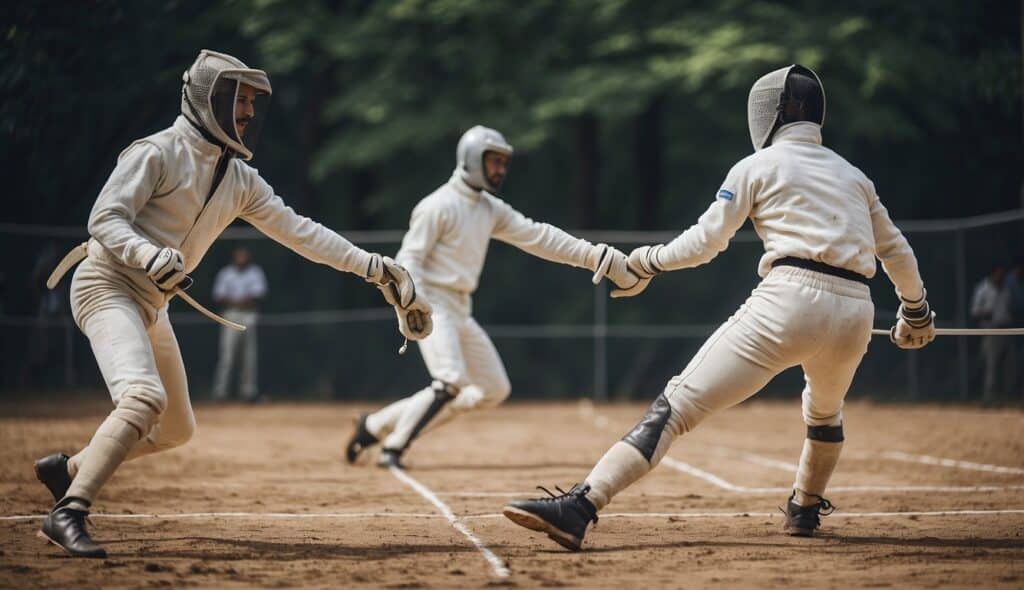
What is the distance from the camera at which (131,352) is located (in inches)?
263

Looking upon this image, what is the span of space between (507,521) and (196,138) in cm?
283

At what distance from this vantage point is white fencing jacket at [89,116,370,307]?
6660mm

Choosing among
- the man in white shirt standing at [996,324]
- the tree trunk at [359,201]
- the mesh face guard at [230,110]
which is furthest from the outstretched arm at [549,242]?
the tree trunk at [359,201]

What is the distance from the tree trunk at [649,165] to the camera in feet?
82.4

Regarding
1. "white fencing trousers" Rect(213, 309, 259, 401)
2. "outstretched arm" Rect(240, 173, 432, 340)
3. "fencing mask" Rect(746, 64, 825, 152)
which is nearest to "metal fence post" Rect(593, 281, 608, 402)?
"white fencing trousers" Rect(213, 309, 259, 401)

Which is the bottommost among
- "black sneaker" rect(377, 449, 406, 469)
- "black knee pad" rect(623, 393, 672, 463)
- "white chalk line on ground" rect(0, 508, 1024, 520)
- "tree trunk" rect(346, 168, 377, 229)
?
"tree trunk" rect(346, 168, 377, 229)

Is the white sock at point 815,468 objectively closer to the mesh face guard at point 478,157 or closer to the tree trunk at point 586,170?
the mesh face guard at point 478,157

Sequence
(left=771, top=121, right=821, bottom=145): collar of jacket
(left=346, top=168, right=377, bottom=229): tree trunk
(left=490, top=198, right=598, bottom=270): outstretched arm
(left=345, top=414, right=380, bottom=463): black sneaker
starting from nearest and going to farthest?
(left=771, top=121, right=821, bottom=145): collar of jacket, (left=490, top=198, right=598, bottom=270): outstretched arm, (left=345, top=414, right=380, bottom=463): black sneaker, (left=346, top=168, right=377, bottom=229): tree trunk

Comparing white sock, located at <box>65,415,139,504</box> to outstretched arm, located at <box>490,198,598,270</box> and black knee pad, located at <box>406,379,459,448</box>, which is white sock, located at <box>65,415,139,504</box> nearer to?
outstretched arm, located at <box>490,198,598,270</box>

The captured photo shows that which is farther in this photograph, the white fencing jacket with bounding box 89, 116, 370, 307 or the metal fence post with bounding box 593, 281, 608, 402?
the metal fence post with bounding box 593, 281, 608, 402

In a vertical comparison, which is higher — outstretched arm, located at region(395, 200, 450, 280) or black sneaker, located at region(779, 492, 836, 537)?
outstretched arm, located at region(395, 200, 450, 280)

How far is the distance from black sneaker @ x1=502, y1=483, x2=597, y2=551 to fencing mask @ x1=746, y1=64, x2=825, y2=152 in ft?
6.70

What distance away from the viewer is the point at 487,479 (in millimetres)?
10719

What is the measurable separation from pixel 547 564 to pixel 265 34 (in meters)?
19.2
